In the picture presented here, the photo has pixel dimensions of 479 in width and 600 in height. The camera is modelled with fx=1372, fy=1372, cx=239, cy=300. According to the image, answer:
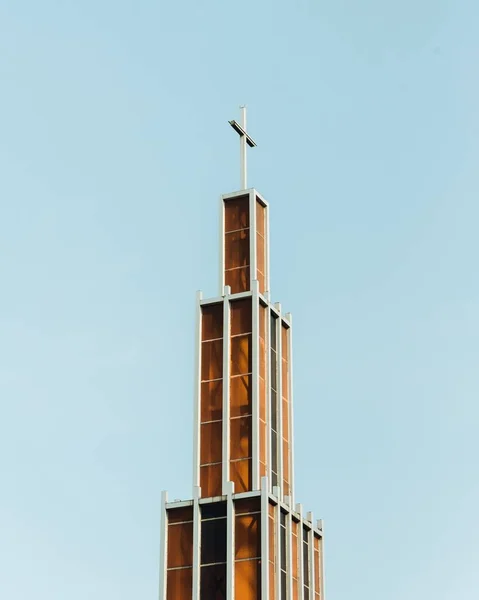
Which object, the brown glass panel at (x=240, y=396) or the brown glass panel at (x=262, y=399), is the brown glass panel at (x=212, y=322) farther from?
the brown glass panel at (x=262, y=399)

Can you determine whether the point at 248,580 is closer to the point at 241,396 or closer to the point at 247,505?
the point at 247,505

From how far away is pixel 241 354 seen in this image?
212ft

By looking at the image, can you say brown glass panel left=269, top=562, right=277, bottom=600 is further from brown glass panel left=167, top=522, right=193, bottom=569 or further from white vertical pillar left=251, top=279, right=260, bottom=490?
brown glass panel left=167, top=522, right=193, bottom=569

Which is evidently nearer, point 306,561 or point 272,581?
point 272,581

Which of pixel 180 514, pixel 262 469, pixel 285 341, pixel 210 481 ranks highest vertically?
pixel 285 341

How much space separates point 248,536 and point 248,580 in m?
1.91

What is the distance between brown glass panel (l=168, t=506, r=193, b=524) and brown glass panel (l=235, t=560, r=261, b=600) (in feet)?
11.4

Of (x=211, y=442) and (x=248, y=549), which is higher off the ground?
(x=211, y=442)

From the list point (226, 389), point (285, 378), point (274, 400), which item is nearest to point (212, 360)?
point (226, 389)

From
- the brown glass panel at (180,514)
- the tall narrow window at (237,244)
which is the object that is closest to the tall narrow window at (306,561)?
the brown glass panel at (180,514)

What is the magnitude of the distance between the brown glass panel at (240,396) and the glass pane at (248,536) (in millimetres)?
5274

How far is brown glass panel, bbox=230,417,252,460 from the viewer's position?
62125 millimetres

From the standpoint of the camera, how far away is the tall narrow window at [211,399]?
204 feet

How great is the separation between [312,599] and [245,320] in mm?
A: 13289
